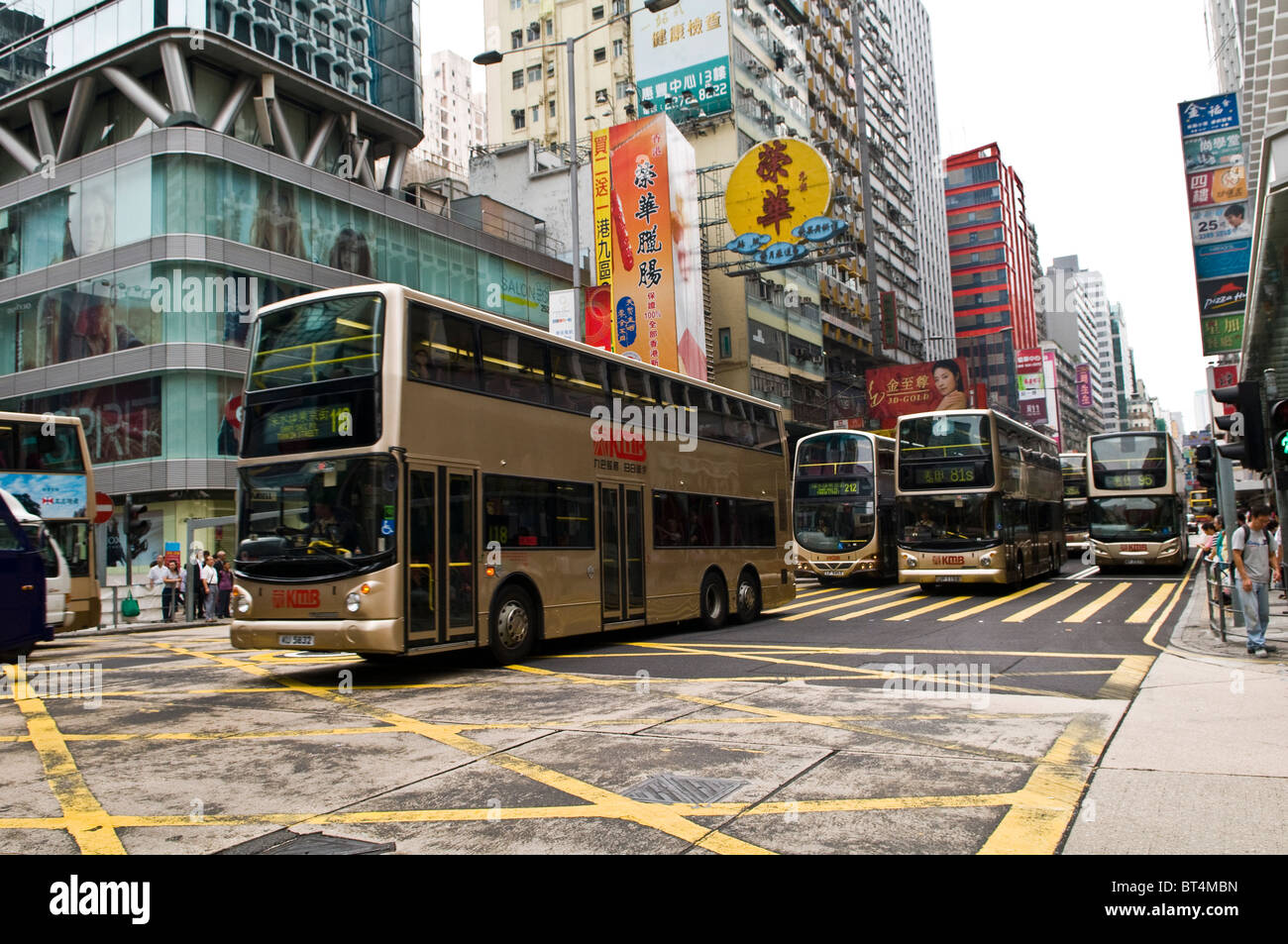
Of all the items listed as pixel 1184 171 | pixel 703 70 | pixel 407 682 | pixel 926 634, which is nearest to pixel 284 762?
pixel 407 682

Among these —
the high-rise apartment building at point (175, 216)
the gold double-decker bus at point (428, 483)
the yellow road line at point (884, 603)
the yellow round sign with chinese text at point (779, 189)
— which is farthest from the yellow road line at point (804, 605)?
the high-rise apartment building at point (175, 216)

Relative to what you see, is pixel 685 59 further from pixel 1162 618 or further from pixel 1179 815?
pixel 1179 815

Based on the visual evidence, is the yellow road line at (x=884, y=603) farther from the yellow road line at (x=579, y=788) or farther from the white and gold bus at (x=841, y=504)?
the yellow road line at (x=579, y=788)

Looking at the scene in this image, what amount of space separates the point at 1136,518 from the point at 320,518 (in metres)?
26.2

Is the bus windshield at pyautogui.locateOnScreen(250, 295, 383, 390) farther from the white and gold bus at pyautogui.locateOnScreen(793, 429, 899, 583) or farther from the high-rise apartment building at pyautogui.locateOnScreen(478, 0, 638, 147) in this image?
the high-rise apartment building at pyautogui.locateOnScreen(478, 0, 638, 147)

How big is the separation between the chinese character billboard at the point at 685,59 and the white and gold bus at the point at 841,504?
27.3m

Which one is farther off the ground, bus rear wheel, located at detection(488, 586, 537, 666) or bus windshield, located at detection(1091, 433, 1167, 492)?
bus windshield, located at detection(1091, 433, 1167, 492)

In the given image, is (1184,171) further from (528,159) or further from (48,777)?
(528,159)

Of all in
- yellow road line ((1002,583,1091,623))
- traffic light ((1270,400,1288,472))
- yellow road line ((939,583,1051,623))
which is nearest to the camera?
traffic light ((1270,400,1288,472))

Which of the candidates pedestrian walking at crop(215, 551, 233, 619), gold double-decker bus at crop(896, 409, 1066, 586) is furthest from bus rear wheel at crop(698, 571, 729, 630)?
pedestrian walking at crop(215, 551, 233, 619)

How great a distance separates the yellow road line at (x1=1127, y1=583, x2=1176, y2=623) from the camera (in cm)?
1552

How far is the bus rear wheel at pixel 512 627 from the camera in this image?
11.0 m

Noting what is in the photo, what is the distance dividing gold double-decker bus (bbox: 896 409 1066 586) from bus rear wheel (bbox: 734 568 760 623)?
6.17 metres

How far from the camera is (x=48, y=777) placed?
585cm
